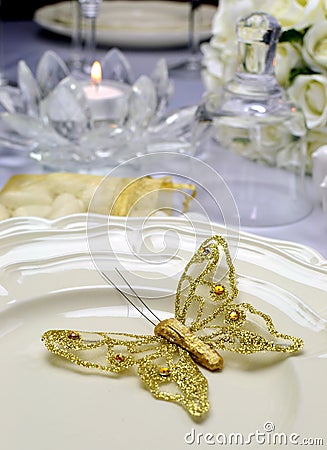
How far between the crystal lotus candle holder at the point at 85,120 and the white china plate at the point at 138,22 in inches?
19.4

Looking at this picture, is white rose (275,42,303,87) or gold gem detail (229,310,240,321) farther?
white rose (275,42,303,87)

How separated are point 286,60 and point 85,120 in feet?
0.76

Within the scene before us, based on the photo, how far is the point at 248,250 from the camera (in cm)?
59

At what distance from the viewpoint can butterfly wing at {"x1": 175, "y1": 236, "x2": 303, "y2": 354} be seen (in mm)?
482

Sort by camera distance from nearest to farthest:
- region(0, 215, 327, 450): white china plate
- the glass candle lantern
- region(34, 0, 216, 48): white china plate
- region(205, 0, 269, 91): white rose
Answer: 1. region(0, 215, 327, 450): white china plate
2. the glass candle lantern
3. region(205, 0, 269, 91): white rose
4. region(34, 0, 216, 48): white china plate

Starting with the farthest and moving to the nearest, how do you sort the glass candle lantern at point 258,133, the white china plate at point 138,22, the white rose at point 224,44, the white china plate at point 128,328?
the white china plate at point 138,22 < the white rose at point 224,44 < the glass candle lantern at point 258,133 < the white china plate at point 128,328

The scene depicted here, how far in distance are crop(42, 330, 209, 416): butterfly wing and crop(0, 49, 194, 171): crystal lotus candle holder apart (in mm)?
379

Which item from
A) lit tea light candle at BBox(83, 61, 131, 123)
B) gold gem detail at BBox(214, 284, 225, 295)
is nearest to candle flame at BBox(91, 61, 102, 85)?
lit tea light candle at BBox(83, 61, 131, 123)

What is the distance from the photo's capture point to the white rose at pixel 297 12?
31.4 inches

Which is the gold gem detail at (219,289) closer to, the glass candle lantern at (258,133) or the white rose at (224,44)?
the glass candle lantern at (258,133)

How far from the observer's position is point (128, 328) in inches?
20.6

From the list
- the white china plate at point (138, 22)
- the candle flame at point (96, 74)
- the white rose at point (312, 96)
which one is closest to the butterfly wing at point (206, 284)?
the white rose at point (312, 96)

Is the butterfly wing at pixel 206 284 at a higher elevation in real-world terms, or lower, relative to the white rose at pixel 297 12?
lower

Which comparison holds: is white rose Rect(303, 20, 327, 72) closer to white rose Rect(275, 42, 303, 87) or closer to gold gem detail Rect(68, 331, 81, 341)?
white rose Rect(275, 42, 303, 87)
